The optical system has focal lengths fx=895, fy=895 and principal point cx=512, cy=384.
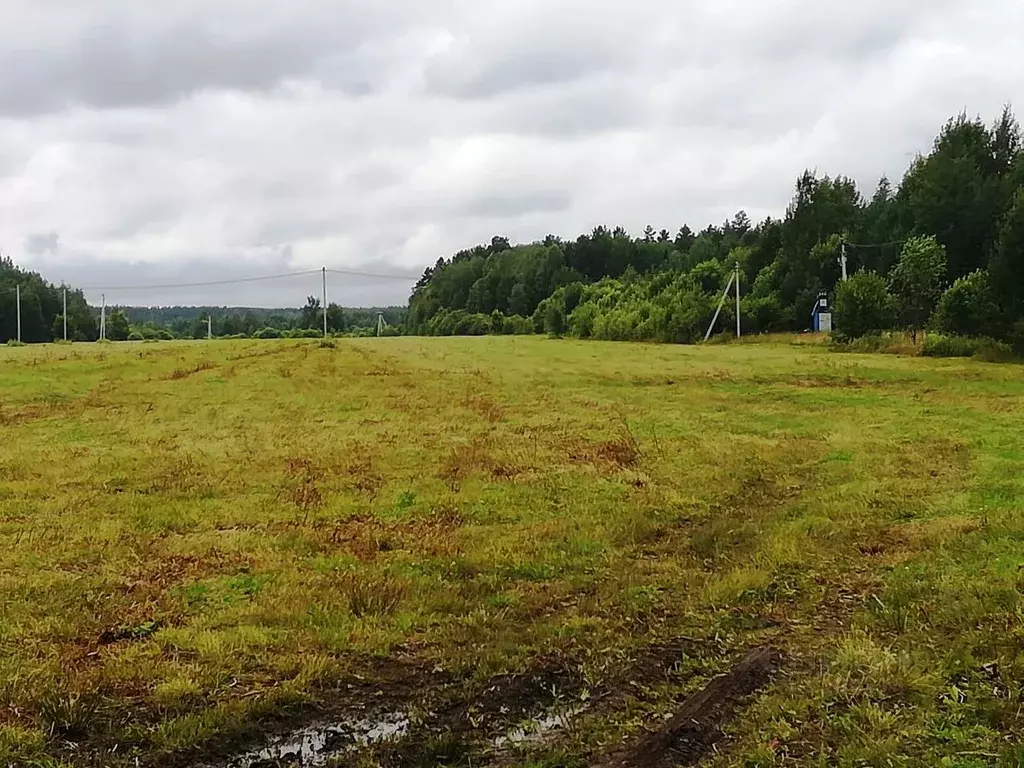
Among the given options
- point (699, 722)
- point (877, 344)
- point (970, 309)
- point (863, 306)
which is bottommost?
point (699, 722)

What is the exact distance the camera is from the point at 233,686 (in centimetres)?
607

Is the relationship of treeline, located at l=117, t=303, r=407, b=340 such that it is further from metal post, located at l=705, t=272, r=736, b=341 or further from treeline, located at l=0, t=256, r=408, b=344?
metal post, located at l=705, t=272, r=736, b=341

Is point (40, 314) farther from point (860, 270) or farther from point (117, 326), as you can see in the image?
point (860, 270)

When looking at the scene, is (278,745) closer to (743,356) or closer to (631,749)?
(631,749)

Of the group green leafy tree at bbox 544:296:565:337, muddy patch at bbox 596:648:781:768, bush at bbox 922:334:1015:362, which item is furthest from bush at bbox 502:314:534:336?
muddy patch at bbox 596:648:781:768

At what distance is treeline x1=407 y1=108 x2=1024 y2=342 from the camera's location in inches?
1619

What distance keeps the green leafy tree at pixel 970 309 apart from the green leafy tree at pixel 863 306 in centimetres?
558

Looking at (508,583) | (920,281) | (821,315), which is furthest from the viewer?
(821,315)

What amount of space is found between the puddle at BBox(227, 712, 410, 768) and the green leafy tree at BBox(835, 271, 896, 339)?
47882 mm

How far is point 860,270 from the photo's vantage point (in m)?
54.3

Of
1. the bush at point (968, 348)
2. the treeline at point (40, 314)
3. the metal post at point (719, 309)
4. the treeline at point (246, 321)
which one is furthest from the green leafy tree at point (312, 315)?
the bush at point (968, 348)

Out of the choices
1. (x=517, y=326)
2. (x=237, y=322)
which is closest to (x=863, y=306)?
(x=517, y=326)

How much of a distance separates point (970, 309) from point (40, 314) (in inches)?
3555

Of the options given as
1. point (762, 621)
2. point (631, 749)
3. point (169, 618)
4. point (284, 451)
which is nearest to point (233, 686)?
point (169, 618)
